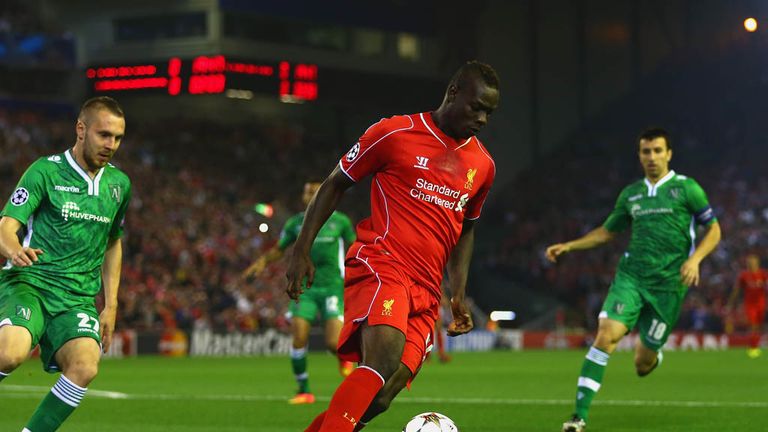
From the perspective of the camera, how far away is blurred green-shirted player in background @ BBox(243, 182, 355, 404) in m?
16.0

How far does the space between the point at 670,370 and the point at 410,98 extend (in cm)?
2309

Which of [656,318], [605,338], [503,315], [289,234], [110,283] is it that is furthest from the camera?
[503,315]

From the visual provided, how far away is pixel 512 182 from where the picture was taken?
51438mm

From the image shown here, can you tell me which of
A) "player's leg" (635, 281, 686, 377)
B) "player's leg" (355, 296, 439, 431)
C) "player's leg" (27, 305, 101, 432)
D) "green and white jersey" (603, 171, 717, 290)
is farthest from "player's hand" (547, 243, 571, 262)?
"player's leg" (27, 305, 101, 432)

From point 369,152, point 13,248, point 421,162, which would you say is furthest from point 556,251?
point 13,248

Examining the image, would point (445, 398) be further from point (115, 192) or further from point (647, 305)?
point (115, 192)

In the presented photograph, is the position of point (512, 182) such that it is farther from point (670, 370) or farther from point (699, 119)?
point (670, 370)

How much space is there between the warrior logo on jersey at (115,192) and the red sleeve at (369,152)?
1821 millimetres

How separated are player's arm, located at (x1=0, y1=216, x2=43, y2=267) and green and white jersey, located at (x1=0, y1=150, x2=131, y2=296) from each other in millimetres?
86

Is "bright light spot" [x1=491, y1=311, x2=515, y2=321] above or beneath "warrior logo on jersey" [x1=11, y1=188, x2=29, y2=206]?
beneath

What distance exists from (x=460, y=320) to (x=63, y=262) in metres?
2.52

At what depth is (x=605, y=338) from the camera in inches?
482

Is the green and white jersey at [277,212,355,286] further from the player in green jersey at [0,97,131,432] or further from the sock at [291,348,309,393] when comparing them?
the player in green jersey at [0,97,131,432]

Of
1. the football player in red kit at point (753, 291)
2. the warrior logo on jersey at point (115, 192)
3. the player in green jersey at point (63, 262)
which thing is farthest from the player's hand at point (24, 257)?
the football player in red kit at point (753, 291)
